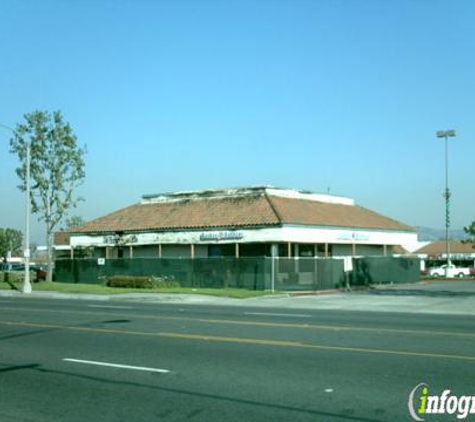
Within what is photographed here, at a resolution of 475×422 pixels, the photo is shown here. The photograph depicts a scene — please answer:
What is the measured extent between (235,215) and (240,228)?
1.92 meters

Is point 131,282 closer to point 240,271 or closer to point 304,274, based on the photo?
point 240,271

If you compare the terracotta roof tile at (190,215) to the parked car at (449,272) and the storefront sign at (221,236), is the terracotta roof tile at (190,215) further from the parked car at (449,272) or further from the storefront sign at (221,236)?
the parked car at (449,272)

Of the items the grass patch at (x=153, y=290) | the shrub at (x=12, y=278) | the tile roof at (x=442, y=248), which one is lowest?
the grass patch at (x=153, y=290)

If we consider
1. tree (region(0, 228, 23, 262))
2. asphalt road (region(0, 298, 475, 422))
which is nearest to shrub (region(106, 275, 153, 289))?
asphalt road (region(0, 298, 475, 422))

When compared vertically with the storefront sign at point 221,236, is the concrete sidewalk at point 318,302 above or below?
below

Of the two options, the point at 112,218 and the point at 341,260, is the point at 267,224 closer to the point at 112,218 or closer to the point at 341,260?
the point at 341,260

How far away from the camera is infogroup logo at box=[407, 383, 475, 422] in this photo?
7969mm

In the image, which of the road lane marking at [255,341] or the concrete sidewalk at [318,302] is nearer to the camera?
the road lane marking at [255,341]

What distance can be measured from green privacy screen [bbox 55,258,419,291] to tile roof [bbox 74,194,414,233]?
4.03 meters

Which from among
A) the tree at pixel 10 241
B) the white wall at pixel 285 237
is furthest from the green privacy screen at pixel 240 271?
the tree at pixel 10 241

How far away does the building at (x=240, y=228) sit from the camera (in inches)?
1757

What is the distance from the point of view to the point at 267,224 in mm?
43219

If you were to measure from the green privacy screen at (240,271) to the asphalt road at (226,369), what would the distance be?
20.0 m

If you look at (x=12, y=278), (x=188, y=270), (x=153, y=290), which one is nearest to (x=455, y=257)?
(x=188, y=270)
